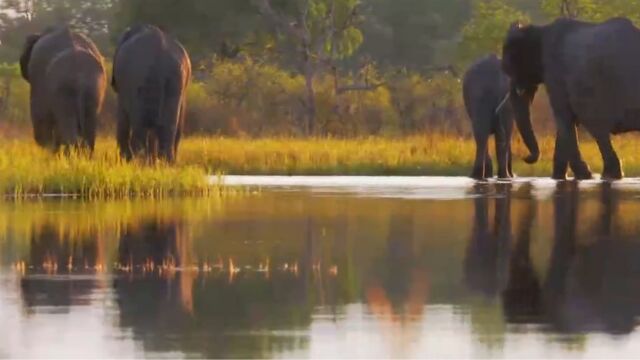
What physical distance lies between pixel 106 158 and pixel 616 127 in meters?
7.61

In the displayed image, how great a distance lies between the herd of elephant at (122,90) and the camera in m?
26.1

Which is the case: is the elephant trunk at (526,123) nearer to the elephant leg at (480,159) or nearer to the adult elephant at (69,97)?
the elephant leg at (480,159)

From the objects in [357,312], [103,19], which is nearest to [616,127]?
[357,312]

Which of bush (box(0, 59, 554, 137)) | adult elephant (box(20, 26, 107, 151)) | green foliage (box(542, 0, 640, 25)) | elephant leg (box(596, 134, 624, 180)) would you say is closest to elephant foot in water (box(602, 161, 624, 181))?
elephant leg (box(596, 134, 624, 180))

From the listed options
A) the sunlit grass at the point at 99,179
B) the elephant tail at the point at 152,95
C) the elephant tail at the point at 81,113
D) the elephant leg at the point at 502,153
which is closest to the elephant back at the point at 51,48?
the elephant tail at the point at 81,113

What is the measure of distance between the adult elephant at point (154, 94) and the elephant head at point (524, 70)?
197 inches

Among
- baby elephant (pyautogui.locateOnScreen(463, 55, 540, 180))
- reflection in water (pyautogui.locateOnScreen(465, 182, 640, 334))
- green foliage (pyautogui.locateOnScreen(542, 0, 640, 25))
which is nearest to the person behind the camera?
reflection in water (pyautogui.locateOnScreen(465, 182, 640, 334))

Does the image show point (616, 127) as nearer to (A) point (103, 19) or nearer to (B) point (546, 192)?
(B) point (546, 192)

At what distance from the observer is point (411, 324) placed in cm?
1025

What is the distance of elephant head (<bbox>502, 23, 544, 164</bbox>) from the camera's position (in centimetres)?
2839

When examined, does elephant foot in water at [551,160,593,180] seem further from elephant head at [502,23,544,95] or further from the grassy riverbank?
the grassy riverbank

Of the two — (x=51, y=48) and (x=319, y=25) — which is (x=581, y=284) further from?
(x=319, y=25)

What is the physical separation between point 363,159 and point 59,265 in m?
19.3

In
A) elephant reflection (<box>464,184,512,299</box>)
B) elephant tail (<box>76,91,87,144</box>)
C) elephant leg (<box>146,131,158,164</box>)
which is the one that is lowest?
elephant reflection (<box>464,184,512,299</box>)
